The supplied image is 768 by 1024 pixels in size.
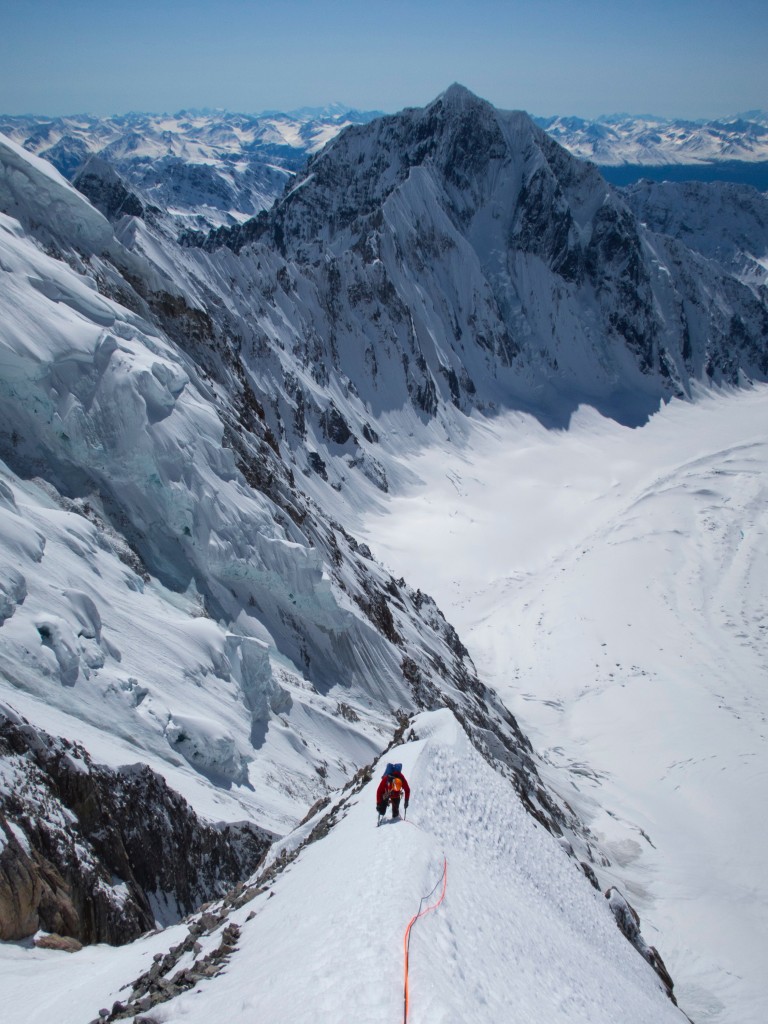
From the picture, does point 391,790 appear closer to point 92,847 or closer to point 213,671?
point 92,847

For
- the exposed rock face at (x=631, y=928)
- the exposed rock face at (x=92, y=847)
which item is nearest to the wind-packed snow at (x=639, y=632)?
the exposed rock face at (x=631, y=928)

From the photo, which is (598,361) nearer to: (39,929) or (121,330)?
(121,330)

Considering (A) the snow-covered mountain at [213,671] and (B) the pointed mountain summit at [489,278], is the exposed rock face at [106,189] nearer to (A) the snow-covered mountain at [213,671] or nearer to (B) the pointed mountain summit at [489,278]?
(B) the pointed mountain summit at [489,278]

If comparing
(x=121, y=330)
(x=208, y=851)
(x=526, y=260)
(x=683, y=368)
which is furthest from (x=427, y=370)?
(x=208, y=851)

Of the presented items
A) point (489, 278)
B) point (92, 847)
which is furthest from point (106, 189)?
point (92, 847)

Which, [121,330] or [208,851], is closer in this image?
[208,851]

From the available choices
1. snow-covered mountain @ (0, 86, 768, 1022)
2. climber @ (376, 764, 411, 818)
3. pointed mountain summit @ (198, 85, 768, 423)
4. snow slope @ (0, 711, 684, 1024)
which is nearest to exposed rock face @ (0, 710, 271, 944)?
snow-covered mountain @ (0, 86, 768, 1022)
